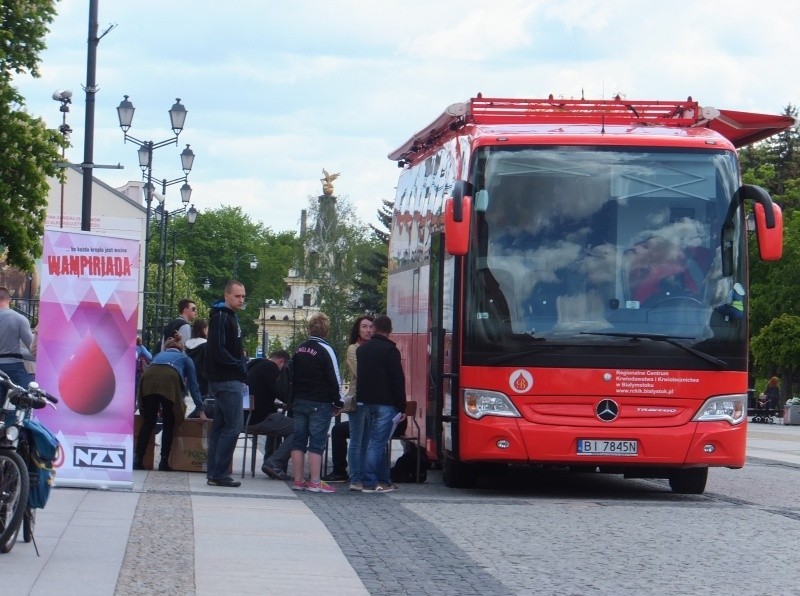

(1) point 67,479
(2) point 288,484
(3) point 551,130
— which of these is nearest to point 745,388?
(3) point 551,130

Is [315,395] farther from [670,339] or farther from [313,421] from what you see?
[670,339]

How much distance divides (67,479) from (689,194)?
21.1 feet

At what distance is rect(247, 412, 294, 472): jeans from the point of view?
1823 cm

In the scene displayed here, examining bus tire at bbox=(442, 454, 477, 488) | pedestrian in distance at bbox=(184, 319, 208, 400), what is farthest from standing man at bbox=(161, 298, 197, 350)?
bus tire at bbox=(442, 454, 477, 488)

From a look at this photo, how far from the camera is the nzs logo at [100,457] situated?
14898 mm

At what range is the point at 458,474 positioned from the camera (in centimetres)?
1698

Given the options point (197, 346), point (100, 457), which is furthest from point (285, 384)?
A: point (100, 457)

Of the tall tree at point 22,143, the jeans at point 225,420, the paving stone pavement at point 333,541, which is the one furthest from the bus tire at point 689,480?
the tall tree at point 22,143

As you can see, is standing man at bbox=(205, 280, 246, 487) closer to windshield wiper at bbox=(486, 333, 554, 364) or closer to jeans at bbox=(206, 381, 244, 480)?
jeans at bbox=(206, 381, 244, 480)

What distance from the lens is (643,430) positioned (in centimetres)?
1544

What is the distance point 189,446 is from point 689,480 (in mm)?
5548

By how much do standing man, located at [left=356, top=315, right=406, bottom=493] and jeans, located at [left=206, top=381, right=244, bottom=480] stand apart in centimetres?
127

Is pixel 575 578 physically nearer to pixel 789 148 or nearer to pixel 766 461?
pixel 766 461

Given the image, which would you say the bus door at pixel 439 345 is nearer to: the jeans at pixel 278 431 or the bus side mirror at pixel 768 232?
the jeans at pixel 278 431
